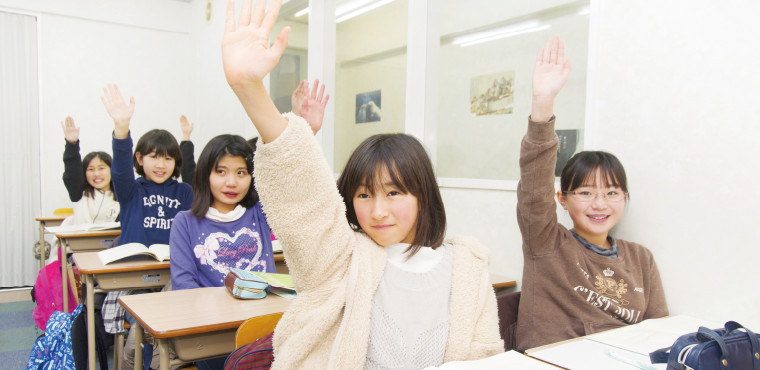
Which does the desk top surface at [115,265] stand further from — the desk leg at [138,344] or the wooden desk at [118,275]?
the desk leg at [138,344]

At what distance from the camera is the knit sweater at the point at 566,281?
158cm

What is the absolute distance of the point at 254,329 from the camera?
1.34 metres

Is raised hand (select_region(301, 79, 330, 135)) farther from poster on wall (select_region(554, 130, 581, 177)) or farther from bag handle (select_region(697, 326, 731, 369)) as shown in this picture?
bag handle (select_region(697, 326, 731, 369))

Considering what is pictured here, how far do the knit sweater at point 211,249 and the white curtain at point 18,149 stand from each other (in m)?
3.43

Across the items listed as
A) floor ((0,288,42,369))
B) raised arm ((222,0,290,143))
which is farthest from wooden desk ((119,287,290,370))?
floor ((0,288,42,369))

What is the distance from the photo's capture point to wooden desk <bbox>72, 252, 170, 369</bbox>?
2.07 meters

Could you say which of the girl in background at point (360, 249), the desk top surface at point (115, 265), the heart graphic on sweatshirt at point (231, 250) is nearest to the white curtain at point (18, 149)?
the desk top surface at point (115, 265)

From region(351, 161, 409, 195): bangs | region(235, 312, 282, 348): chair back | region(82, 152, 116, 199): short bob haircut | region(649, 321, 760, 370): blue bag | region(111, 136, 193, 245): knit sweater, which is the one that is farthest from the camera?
region(82, 152, 116, 199): short bob haircut

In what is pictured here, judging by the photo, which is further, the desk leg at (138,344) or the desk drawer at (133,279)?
the desk drawer at (133,279)

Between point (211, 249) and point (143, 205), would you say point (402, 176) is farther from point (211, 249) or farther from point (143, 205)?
point (143, 205)

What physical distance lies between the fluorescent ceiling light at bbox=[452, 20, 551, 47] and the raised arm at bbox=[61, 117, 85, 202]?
2404 millimetres

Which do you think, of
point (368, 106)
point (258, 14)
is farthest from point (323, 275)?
point (368, 106)

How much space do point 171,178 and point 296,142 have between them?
2.28 metres

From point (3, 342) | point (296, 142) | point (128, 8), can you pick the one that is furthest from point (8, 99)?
point (296, 142)
